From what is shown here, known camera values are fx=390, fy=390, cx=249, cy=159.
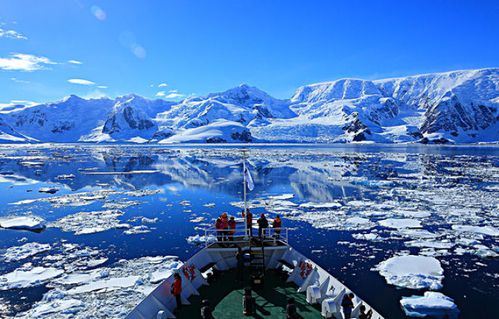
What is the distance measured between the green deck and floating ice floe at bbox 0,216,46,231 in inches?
685

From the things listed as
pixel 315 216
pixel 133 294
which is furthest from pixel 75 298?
pixel 315 216

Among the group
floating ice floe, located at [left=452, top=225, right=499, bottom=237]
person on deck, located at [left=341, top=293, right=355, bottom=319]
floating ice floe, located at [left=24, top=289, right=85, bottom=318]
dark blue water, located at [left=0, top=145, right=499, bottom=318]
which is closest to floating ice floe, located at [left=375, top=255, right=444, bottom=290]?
dark blue water, located at [left=0, top=145, right=499, bottom=318]

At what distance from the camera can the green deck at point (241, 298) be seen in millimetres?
12688

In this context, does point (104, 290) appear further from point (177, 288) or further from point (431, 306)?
point (431, 306)

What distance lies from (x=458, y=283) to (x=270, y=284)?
8571mm

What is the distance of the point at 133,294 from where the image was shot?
1602 centimetres

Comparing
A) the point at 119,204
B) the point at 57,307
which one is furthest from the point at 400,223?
the point at 119,204

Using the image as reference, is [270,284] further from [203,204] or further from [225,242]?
Answer: [203,204]

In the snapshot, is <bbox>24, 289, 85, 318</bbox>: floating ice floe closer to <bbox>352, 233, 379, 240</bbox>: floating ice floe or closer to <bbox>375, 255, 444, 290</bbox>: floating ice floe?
<bbox>375, 255, 444, 290</bbox>: floating ice floe

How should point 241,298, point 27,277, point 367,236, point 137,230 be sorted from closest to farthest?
1. point 241,298
2. point 27,277
3. point 367,236
4. point 137,230

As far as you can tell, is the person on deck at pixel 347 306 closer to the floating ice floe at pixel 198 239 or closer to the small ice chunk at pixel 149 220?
the floating ice floe at pixel 198 239

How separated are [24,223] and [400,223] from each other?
26553 mm

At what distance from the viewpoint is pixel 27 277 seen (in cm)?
1803

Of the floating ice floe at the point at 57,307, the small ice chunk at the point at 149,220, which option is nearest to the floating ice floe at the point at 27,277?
the floating ice floe at the point at 57,307
